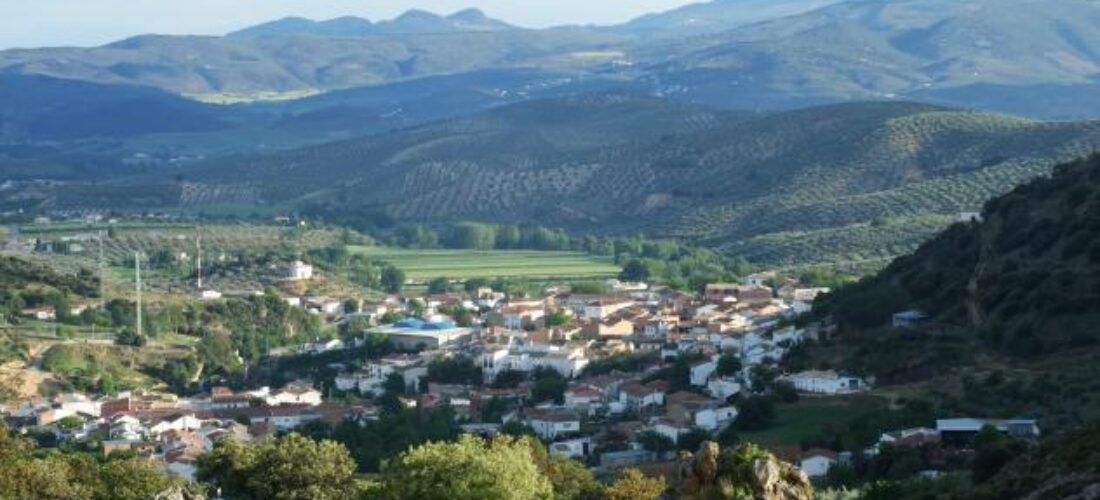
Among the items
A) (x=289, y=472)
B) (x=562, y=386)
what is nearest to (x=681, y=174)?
(x=562, y=386)

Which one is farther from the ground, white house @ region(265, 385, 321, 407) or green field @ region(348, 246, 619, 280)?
white house @ region(265, 385, 321, 407)

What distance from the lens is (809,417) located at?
38406mm

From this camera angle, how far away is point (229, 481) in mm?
30391

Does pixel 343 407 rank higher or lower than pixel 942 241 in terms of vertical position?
lower

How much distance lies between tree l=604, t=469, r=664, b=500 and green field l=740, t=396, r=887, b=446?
32.5ft

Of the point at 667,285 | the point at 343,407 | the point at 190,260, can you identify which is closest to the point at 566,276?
the point at 667,285

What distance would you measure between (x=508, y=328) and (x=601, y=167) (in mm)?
54642

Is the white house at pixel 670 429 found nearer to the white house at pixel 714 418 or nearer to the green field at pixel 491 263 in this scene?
the white house at pixel 714 418

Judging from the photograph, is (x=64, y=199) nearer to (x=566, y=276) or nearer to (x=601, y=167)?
(x=601, y=167)

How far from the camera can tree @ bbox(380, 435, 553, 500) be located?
24469 millimetres

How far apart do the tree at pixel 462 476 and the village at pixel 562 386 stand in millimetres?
7719

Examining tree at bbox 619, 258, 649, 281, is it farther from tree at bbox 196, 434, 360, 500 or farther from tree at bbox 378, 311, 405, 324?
tree at bbox 196, 434, 360, 500

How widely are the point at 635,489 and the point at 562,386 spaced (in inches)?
848

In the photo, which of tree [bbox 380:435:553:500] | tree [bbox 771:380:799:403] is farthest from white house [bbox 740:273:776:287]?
tree [bbox 380:435:553:500]
